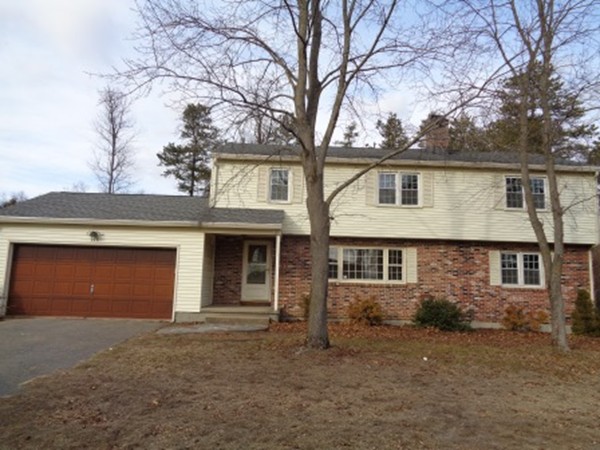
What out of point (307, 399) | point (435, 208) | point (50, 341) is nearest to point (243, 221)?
point (50, 341)

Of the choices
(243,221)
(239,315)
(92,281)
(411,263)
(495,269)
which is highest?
(243,221)

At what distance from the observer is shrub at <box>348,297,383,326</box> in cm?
1301

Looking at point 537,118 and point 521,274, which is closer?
point 537,118

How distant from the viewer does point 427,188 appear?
1398cm

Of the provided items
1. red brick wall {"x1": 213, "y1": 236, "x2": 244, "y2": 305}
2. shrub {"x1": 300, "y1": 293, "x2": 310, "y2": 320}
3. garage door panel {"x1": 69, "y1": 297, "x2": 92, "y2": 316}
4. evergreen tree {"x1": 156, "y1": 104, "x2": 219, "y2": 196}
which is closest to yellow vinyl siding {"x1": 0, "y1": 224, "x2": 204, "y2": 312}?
red brick wall {"x1": 213, "y1": 236, "x2": 244, "y2": 305}

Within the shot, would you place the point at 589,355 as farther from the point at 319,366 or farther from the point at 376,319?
the point at 319,366

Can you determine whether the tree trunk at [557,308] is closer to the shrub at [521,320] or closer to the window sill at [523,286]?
the shrub at [521,320]

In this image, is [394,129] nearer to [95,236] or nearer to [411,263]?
[411,263]

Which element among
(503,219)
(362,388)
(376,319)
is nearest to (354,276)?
(376,319)

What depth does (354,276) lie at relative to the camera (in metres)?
13.9

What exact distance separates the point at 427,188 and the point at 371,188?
1793mm

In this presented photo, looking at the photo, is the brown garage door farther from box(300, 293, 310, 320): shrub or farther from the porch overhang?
box(300, 293, 310, 320): shrub

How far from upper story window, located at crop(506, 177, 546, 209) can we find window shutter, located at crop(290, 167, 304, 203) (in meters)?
6.67

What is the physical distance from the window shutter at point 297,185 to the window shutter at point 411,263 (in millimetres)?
3811
